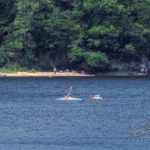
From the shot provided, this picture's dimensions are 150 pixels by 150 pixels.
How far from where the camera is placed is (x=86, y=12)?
14212 cm

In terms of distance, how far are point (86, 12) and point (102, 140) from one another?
236 ft

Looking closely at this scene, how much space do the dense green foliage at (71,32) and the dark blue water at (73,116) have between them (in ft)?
50.4

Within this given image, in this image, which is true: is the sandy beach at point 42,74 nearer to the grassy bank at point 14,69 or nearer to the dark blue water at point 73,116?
the grassy bank at point 14,69

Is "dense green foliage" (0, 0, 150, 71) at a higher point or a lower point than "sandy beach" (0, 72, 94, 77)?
higher

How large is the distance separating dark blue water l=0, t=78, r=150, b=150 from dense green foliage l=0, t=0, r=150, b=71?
50.4ft

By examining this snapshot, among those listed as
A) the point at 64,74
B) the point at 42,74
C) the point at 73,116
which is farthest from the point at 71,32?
the point at 73,116

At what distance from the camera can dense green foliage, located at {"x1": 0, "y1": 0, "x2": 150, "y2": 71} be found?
5502 inches

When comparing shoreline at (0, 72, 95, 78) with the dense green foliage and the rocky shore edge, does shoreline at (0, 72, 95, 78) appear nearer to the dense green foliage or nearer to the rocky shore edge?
the rocky shore edge

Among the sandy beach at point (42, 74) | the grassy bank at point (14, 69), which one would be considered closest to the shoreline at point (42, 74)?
the sandy beach at point (42, 74)

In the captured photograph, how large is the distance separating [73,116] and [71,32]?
57.1 m

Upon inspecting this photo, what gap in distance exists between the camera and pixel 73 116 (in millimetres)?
85875

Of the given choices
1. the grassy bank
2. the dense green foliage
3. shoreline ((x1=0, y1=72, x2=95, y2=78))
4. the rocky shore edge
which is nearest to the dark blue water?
shoreline ((x1=0, y1=72, x2=95, y2=78))

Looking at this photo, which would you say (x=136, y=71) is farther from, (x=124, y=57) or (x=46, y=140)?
(x=46, y=140)

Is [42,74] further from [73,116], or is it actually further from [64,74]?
[73,116]
